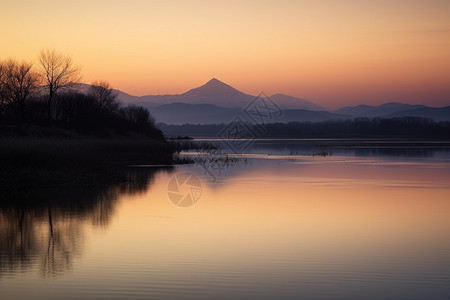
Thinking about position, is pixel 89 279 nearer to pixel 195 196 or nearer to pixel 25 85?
pixel 195 196

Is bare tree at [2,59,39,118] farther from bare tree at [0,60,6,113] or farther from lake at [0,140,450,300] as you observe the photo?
lake at [0,140,450,300]

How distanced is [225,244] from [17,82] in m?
51.0

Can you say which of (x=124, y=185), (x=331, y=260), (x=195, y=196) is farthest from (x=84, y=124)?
(x=331, y=260)

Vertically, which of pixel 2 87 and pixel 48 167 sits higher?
pixel 2 87

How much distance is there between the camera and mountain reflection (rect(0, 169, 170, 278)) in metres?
12.0

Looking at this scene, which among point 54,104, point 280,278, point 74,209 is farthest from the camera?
point 54,104

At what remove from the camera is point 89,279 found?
10531 mm

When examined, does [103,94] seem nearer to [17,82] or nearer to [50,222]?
[17,82]

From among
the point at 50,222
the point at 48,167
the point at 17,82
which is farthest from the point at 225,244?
the point at 17,82

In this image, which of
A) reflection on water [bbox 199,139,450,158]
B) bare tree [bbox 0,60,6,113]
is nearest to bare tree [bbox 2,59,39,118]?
bare tree [bbox 0,60,6,113]

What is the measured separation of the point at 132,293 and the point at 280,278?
9.39 ft

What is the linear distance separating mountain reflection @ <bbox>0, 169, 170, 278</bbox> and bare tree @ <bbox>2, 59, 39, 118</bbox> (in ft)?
112

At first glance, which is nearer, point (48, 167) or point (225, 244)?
point (225, 244)

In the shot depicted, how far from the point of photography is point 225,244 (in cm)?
1405
